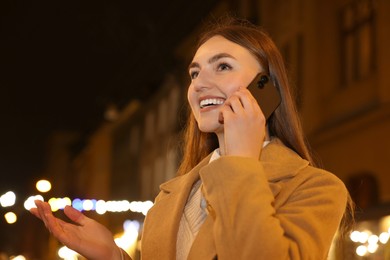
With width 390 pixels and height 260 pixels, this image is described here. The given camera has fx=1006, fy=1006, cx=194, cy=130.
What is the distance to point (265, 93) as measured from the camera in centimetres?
352

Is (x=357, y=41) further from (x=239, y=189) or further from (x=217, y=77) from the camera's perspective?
(x=239, y=189)

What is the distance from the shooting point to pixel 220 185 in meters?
3.25

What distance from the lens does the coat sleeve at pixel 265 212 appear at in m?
3.09

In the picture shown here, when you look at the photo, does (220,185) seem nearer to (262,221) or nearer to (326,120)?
(262,221)

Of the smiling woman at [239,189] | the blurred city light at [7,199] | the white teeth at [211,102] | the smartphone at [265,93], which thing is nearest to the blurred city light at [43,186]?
the blurred city light at [7,199]

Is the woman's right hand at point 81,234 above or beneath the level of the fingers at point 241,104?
beneath

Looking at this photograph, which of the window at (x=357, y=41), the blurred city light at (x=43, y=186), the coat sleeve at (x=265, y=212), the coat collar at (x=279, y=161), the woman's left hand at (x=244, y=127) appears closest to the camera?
the coat sleeve at (x=265, y=212)

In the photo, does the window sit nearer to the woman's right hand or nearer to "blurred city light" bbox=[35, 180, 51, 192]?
"blurred city light" bbox=[35, 180, 51, 192]

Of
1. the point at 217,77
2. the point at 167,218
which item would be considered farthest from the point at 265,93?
the point at 167,218

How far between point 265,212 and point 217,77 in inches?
26.9

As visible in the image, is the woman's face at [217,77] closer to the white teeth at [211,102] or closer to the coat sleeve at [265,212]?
the white teeth at [211,102]

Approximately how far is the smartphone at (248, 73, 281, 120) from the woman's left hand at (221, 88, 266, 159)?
0.52 ft

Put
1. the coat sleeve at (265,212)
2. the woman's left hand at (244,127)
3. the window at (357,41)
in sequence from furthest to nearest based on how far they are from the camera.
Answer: the window at (357,41), the woman's left hand at (244,127), the coat sleeve at (265,212)

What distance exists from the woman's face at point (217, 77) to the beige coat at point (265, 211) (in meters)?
0.24
